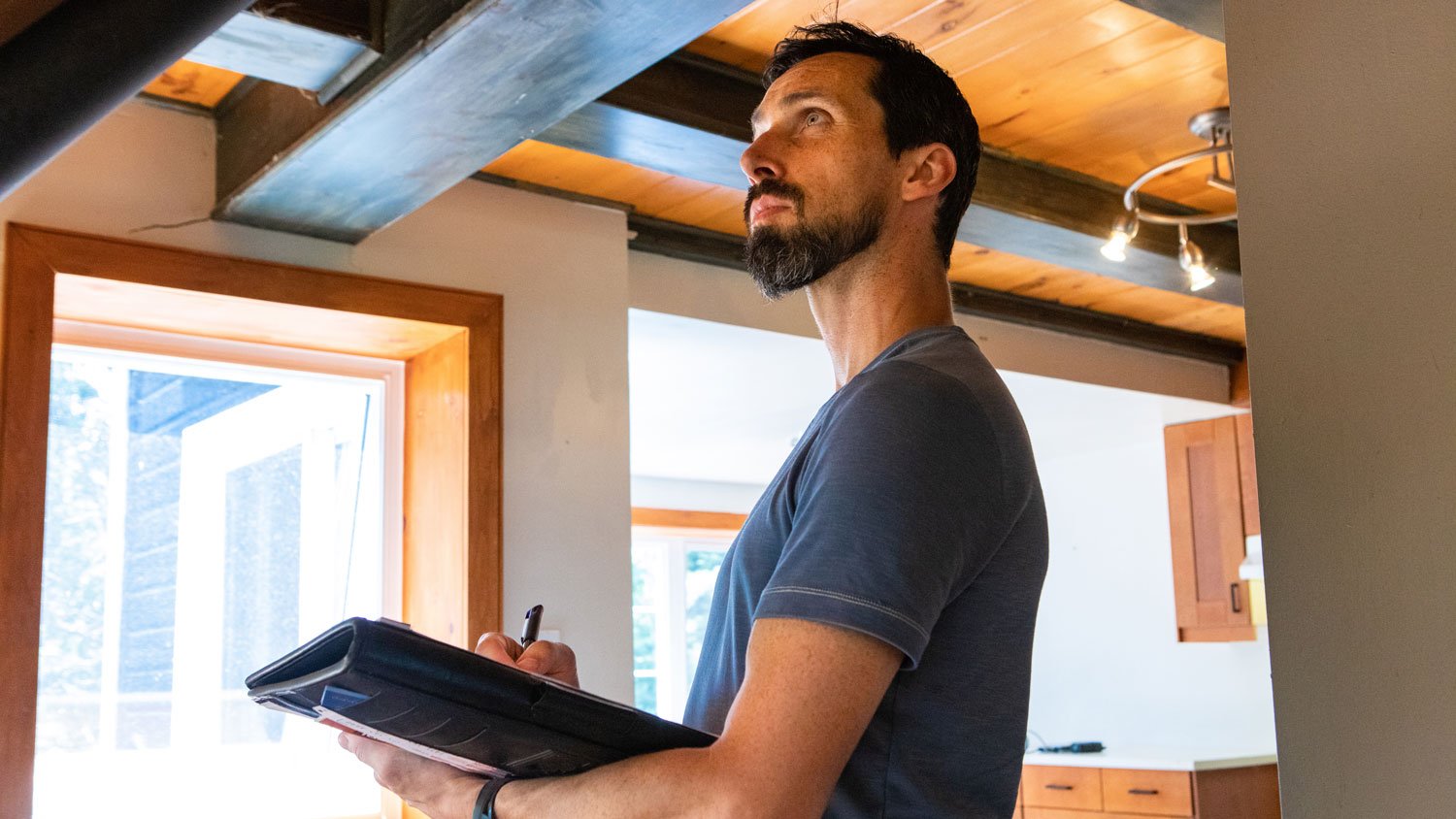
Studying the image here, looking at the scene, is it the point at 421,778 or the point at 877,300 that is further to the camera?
the point at 877,300

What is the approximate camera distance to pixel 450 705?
2.68 ft

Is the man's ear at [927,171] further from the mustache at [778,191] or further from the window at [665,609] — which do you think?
the window at [665,609]

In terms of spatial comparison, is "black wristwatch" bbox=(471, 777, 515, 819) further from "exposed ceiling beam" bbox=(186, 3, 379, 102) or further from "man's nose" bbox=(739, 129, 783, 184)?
"exposed ceiling beam" bbox=(186, 3, 379, 102)

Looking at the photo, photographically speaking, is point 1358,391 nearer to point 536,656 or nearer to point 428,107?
point 536,656

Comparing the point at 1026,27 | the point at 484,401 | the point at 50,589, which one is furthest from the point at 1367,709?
the point at 50,589

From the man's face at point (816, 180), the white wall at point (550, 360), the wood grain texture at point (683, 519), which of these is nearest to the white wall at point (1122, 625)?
the wood grain texture at point (683, 519)

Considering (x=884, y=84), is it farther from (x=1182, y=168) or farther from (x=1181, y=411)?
(x=1181, y=411)

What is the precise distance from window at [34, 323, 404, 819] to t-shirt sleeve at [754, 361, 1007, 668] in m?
Result: 2.00

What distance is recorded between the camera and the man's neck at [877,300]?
1207mm

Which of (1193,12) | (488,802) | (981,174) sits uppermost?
(981,174)

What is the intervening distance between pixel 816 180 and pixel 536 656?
499 mm

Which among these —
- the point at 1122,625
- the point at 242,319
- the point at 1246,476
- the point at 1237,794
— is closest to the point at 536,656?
the point at 242,319

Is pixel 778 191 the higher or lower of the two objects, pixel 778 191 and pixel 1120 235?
the lower

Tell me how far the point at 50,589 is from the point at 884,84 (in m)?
2.01
